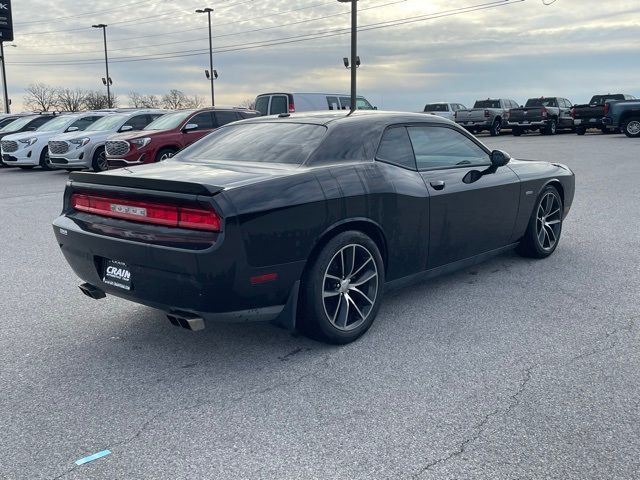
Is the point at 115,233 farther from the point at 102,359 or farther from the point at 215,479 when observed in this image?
the point at 215,479

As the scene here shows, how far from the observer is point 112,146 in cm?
1411

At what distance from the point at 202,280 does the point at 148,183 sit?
73 centimetres

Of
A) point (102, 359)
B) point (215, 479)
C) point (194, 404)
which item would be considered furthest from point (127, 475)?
point (102, 359)

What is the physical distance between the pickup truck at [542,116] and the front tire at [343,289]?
93.7 ft

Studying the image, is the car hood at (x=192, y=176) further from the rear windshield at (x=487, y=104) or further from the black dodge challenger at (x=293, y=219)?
the rear windshield at (x=487, y=104)

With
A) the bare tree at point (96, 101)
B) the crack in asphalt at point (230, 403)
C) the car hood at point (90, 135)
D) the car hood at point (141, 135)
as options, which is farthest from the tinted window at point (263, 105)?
the bare tree at point (96, 101)

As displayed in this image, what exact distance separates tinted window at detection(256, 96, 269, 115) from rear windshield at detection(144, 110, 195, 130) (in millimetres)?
4832

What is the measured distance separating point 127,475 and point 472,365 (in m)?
2.06

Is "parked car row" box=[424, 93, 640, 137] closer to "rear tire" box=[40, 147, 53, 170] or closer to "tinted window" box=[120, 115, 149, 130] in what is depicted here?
"tinted window" box=[120, 115, 149, 130]

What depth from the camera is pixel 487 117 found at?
31.7m

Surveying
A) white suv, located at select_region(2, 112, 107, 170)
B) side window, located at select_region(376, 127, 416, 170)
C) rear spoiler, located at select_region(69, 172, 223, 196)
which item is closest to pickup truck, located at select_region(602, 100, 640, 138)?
white suv, located at select_region(2, 112, 107, 170)

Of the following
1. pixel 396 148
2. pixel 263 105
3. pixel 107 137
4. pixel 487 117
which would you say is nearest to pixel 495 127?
pixel 487 117

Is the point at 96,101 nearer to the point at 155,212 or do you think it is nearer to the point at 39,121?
the point at 39,121

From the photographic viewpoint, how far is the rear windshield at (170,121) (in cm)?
1475
